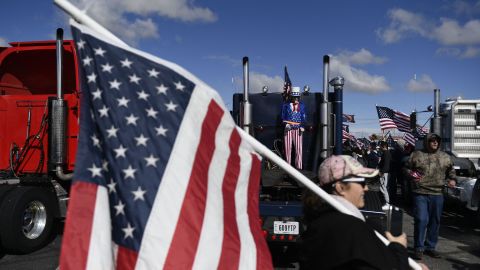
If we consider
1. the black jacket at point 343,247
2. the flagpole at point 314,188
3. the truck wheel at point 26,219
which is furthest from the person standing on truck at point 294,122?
the black jacket at point 343,247

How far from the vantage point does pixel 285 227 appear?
591 centimetres

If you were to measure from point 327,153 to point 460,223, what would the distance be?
4.38 meters

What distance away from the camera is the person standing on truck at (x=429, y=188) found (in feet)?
22.2

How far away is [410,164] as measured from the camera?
7.02 metres

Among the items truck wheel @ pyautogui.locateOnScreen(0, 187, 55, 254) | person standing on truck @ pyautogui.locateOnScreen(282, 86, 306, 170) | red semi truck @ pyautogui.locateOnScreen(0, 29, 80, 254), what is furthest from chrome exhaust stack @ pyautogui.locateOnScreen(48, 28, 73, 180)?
person standing on truck @ pyautogui.locateOnScreen(282, 86, 306, 170)

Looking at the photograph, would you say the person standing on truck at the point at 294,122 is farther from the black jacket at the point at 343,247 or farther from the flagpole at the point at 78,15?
the black jacket at the point at 343,247

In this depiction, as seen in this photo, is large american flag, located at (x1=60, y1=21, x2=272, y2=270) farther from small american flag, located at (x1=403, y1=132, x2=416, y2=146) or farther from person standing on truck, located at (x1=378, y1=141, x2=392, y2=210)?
small american flag, located at (x1=403, y1=132, x2=416, y2=146)

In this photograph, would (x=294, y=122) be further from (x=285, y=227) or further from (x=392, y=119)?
(x=392, y=119)

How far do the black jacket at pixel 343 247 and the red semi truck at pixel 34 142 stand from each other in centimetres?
571

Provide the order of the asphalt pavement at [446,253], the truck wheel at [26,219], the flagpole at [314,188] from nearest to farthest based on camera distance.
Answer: the flagpole at [314,188] → the asphalt pavement at [446,253] → the truck wheel at [26,219]

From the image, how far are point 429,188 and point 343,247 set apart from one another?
5.37m

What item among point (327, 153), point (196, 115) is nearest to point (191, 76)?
point (196, 115)

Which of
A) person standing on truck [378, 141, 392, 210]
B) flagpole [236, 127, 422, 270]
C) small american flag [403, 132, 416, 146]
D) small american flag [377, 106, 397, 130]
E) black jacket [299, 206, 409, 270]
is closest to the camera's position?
black jacket [299, 206, 409, 270]

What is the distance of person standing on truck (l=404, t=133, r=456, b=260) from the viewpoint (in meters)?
6.78
